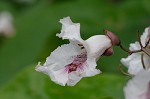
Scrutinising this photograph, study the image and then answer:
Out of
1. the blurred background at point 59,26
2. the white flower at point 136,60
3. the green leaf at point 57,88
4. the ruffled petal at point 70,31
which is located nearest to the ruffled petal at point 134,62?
the white flower at point 136,60

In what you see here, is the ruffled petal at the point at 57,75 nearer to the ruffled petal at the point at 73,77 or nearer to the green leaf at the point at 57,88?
the ruffled petal at the point at 73,77

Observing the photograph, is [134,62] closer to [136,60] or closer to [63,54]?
[136,60]

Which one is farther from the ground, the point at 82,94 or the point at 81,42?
the point at 81,42

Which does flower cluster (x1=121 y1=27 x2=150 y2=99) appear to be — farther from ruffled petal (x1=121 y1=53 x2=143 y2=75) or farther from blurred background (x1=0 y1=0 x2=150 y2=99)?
blurred background (x1=0 y1=0 x2=150 y2=99)

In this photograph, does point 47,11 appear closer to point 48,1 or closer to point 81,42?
point 48,1

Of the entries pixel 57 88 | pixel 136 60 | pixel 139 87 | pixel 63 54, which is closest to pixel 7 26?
pixel 57 88

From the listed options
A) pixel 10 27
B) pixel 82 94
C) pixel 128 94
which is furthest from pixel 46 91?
pixel 10 27

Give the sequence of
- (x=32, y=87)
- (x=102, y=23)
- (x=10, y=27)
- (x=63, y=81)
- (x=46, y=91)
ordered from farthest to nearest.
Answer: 1. (x=10, y=27)
2. (x=102, y=23)
3. (x=32, y=87)
4. (x=46, y=91)
5. (x=63, y=81)
